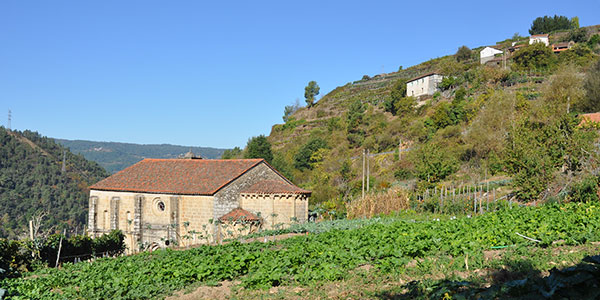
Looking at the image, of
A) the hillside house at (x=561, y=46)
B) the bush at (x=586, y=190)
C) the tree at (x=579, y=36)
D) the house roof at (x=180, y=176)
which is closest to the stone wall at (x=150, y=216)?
the house roof at (x=180, y=176)

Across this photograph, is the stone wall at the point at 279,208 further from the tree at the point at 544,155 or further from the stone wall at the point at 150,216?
the tree at the point at 544,155

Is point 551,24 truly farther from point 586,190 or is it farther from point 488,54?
point 586,190

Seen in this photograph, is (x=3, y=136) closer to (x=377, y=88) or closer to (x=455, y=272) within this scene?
(x=377, y=88)

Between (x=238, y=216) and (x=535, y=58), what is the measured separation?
187 ft

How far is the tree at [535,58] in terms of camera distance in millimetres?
64188

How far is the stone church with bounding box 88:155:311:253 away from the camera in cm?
2814

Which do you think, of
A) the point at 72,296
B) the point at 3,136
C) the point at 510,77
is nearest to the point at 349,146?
the point at 510,77

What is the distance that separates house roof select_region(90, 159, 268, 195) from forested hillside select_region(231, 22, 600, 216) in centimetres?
754

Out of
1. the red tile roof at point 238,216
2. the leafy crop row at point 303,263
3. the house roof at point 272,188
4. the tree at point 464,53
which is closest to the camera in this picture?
the leafy crop row at point 303,263

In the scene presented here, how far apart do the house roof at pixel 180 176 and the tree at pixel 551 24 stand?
3374 inches

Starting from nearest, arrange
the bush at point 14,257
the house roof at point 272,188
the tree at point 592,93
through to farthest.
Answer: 1. the bush at point 14,257
2. the house roof at point 272,188
3. the tree at point 592,93

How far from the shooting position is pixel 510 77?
6234 centimetres

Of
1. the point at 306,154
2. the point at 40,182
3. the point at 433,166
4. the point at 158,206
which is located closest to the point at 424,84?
the point at 306,154

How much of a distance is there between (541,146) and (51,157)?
4241 inches
